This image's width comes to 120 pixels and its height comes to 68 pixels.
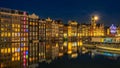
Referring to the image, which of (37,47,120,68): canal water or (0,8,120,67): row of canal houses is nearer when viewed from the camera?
(37,47,120,68): canal water

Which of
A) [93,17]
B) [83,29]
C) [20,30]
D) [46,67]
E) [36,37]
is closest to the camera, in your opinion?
[46,67]

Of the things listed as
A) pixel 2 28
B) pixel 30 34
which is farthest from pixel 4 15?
pixel 30 34

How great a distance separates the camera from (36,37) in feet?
294

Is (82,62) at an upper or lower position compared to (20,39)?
lower

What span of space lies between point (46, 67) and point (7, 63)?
23.4 ft

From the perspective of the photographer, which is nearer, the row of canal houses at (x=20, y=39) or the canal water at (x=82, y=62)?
the canal water at (x=82, y=62)

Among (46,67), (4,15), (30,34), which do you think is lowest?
(46,67)

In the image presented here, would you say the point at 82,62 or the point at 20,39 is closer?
the point at 82,62

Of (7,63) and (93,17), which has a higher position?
(93,17)

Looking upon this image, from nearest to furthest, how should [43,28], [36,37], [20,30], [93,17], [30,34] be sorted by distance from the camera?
[20,30] → [30,34] → [36,37] → [43,28] → [93,17]

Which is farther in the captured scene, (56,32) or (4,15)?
(56,32)

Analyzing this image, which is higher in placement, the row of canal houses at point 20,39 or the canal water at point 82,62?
the row of canal houses at point 20,39

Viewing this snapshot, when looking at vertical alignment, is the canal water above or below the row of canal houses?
below

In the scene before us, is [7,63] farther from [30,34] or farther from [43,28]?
[43,28]
